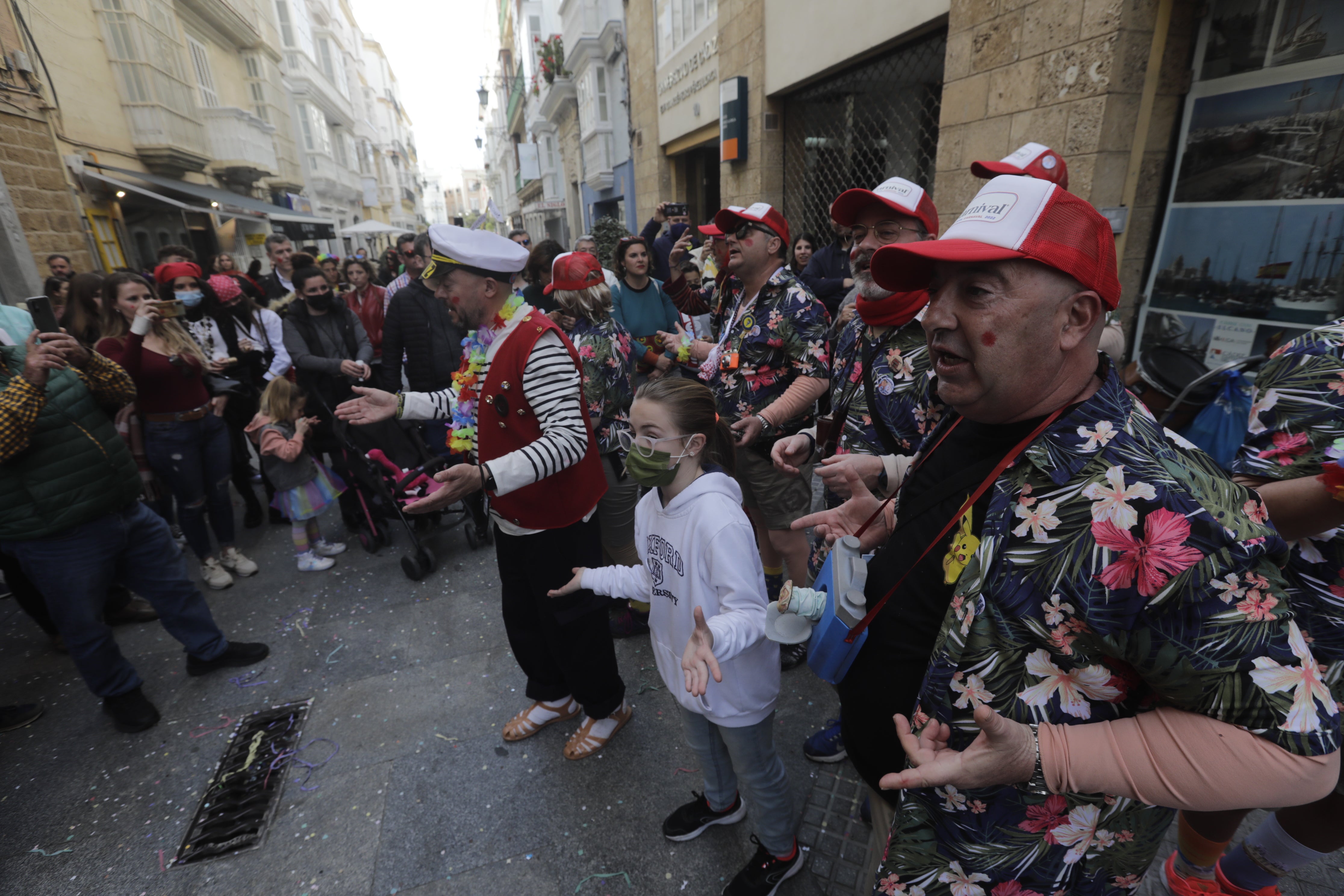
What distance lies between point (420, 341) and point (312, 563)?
190 centimetres

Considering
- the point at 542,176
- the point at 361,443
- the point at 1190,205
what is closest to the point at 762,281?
the point at 1190,205

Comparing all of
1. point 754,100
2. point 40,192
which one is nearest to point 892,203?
point 754,100

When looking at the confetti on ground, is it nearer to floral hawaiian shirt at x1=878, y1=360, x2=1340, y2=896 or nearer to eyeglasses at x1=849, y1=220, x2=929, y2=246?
floral hawaiian shirt at x1=878, y1=360, x2=1340, y2=896

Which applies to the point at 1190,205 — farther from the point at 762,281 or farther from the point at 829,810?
the point at 829,810

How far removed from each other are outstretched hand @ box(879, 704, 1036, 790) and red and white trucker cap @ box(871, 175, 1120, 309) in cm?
69

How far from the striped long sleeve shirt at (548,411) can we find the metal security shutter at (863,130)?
3.84m

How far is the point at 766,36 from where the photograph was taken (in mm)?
7719

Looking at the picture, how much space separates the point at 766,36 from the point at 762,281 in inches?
259

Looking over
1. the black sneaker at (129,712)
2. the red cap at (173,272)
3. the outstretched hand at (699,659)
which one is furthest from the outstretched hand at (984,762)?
the red cap at (173,272)

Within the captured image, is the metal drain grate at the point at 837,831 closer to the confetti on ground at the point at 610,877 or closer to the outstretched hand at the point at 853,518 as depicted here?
the confetti on ground at the point at 610,877

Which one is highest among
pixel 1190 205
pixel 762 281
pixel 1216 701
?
pixel 1190 205

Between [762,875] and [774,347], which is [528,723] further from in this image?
[774,347]

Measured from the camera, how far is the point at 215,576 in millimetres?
4258

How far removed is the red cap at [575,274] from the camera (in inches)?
134
